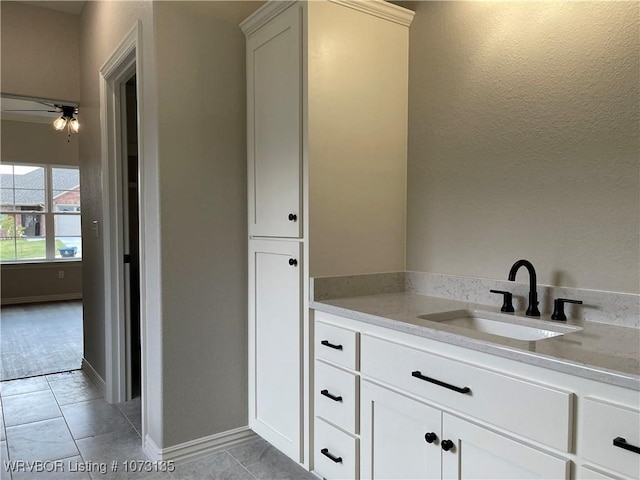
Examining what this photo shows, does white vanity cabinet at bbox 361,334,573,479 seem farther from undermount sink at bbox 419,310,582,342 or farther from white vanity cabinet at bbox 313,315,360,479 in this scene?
undermount sink at bbox 419,310,582,342

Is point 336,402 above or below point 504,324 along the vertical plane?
below

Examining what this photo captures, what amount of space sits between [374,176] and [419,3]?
2.83 feet

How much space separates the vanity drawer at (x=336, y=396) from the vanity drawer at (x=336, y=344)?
4 centimetres

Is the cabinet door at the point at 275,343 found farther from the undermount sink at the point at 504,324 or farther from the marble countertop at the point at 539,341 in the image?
the undermount sink at the point at 504,324

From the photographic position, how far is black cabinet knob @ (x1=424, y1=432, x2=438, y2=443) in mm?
1466

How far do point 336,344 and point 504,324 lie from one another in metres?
0.64

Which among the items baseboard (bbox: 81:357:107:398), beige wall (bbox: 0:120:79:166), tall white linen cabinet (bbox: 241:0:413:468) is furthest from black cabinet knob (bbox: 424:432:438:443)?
beige wall (bbox: 0:120:79:166)

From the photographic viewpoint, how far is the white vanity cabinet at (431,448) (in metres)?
1.23

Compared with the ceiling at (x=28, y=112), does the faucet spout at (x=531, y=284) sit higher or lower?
lower

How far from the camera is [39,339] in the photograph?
15.7 ft

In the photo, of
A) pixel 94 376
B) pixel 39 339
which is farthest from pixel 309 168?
pixel 39 339

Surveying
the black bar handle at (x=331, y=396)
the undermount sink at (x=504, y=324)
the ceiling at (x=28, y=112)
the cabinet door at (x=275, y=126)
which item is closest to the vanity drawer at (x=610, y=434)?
the undermount sink at (x=504, y=324)

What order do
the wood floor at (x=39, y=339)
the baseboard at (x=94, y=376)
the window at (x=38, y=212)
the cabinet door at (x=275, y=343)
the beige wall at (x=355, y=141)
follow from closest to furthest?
1. the beige wall at (x=355, y=141)
2. the cabinet door at (x=275, y=343)
3. the baseboard at (x=94, y=376)
4. the wood floor at (x=39, y=339)
5. the window at (x=38, y=212)

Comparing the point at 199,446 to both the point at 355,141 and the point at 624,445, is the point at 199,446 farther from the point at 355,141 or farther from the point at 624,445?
the point at 624,445
